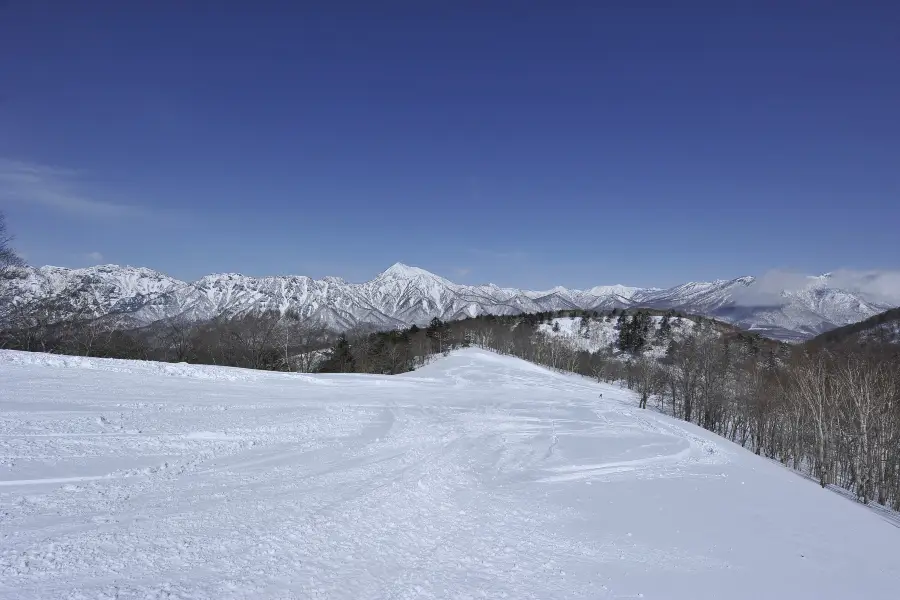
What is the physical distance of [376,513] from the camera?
8.52m

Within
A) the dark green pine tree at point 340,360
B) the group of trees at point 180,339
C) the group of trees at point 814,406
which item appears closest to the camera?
the group of trees at point 814,406

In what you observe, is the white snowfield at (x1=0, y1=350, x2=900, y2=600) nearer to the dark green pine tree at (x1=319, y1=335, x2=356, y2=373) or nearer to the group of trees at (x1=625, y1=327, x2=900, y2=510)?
the group of trees at (x1=625, y1=327, x2=900, y2=510)

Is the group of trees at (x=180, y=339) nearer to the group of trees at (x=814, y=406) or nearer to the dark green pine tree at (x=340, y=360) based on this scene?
the dark green pine tree at (x=340, y=360)

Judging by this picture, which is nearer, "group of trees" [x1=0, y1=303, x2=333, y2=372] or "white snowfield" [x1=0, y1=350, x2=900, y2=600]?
"white snowfield" [x1=0, y1=350, x2=900, y2=600]

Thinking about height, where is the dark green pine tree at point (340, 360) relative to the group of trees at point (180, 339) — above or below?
below


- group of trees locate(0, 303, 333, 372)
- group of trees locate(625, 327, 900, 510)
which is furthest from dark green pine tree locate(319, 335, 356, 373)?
group of trees locate(625, 327, 900, 510)

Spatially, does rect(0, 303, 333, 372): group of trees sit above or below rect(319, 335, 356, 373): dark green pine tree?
A: above

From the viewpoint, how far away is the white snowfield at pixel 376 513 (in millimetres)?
6051

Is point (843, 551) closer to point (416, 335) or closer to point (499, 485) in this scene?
point (499, 485)

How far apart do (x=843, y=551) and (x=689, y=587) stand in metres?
5.33

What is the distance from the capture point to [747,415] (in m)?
53.0

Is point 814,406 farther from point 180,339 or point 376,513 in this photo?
point 180,339

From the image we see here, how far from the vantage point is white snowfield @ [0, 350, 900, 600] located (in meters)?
6.05

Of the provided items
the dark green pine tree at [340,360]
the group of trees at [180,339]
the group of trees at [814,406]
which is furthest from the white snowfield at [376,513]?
the dark green pine tree at [340,360]
